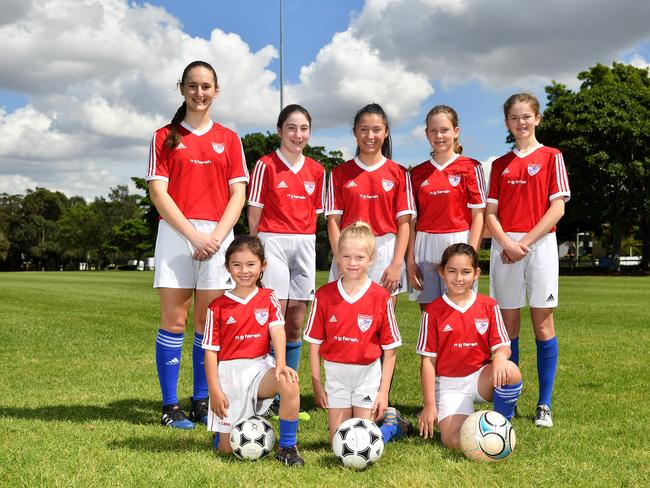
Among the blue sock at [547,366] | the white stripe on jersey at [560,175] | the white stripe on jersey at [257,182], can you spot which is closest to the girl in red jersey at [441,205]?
the white stripe on jersey at [560,175]

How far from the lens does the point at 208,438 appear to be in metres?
5.07

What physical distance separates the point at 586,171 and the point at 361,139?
35.4 meters

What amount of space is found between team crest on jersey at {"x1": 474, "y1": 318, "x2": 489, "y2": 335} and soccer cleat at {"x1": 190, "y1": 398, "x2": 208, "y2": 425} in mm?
2495

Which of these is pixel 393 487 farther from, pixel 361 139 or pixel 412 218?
pixel 361 139

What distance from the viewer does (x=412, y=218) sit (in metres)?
5.82

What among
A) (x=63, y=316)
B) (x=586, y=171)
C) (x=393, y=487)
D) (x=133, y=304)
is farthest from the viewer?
(x=586, y=171)

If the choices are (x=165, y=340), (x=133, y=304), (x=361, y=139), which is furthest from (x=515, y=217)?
(x=133, y=304)

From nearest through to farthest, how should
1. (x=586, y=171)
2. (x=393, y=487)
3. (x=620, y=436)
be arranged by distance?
Answer: (x=393, y=487)
(x=620, y=436)
(x=586, y=171)

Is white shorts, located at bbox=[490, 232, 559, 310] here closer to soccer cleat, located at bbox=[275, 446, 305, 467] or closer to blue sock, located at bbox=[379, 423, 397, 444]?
→ blue sock, located at bbox=[379, 423, 397, 444]

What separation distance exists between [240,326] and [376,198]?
181cm

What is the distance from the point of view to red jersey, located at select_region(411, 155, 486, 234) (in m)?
5.80

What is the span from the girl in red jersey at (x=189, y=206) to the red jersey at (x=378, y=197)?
985mm

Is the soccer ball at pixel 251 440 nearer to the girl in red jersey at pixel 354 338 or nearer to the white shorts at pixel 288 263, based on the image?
the girl in red jersey at pixel 354 338

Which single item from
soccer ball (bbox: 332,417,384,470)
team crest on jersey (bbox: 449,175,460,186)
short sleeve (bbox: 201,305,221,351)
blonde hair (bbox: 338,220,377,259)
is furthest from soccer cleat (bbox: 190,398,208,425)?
team crest on jersey (bbox: 449,175,460,186)
